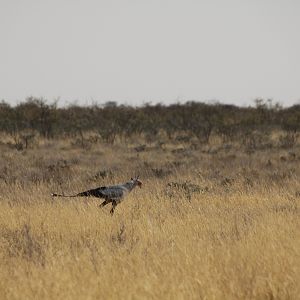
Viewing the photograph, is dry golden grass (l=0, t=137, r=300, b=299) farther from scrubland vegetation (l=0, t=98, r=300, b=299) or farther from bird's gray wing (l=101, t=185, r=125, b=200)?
bird's gray wing (l=101, t=185, r=125, b=200)

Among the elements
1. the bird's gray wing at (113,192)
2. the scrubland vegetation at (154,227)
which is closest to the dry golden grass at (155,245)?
the scrubland vegetation at (154,227)

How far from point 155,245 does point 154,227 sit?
91 cm

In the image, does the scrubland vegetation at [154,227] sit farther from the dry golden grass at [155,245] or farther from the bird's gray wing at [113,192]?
the bird's gray wing at [113,192]

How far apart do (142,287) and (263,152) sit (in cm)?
1441

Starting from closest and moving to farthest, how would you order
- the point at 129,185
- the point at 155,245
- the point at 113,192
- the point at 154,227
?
the point at 155,245
the point at 154,227
the point at 113,192
the point at 129,185

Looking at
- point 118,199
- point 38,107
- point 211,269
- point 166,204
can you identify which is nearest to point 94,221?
point 118,199

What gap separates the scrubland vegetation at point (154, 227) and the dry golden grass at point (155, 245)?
1 centimetres

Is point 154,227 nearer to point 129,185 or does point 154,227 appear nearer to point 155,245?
point 155,245

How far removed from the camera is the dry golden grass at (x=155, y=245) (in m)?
3.46

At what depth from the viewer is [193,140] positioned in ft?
69.2

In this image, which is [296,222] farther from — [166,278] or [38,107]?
[38,107]

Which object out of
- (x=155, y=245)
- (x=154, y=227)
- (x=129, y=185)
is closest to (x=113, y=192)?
(x=129, y=185)

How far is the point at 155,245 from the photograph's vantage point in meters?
4.80

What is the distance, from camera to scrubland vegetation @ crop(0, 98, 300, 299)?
3531 mm
